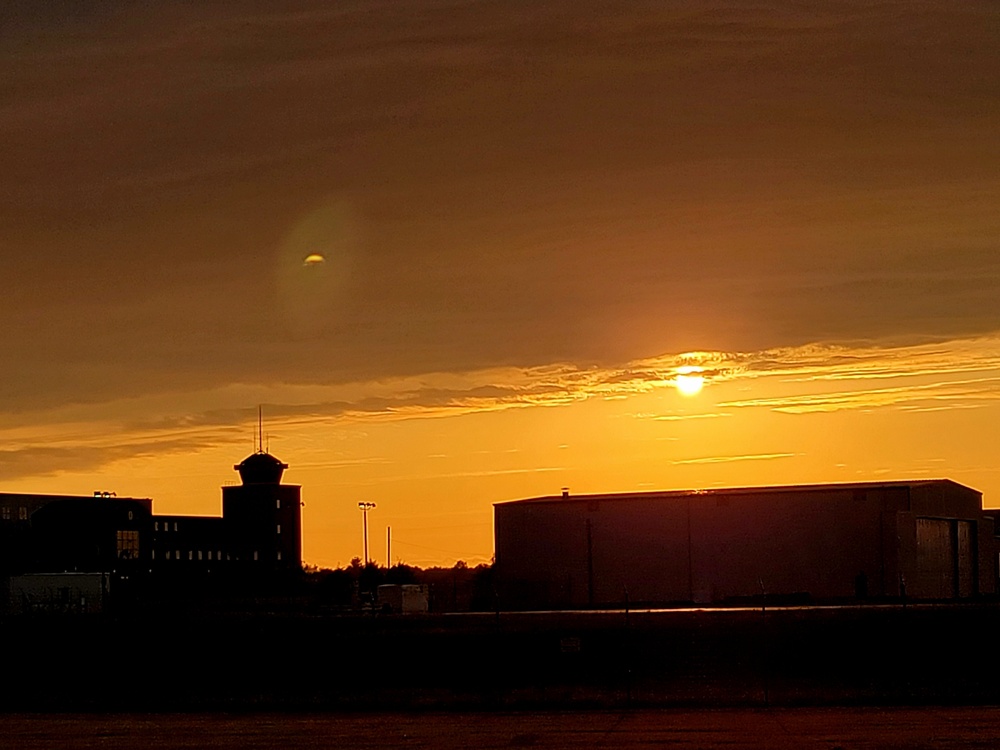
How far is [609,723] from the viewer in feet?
112

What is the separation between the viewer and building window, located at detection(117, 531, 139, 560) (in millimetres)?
121625

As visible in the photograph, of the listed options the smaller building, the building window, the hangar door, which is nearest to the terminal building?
the building window

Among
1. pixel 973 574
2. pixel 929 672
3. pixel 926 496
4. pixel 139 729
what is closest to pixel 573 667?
pixel 929 672

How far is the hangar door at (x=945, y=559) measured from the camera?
92.5 metres

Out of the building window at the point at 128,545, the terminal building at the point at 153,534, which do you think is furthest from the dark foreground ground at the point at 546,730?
the building window at the point at 128,545

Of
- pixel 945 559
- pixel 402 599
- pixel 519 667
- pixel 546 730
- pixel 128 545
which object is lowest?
pixel 402 599

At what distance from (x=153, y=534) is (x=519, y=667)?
84.7 meters

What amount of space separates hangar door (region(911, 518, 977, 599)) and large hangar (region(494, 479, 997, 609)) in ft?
0.39

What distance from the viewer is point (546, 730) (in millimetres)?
32969

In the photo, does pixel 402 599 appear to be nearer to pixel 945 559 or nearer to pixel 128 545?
pixel 945 559

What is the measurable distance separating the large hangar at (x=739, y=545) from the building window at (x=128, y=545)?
122 feet

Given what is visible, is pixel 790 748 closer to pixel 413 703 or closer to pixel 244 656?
pixel 413 703

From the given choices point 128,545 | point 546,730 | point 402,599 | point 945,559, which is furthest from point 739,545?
point 546,730

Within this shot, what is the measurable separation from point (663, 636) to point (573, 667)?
5744 mm
